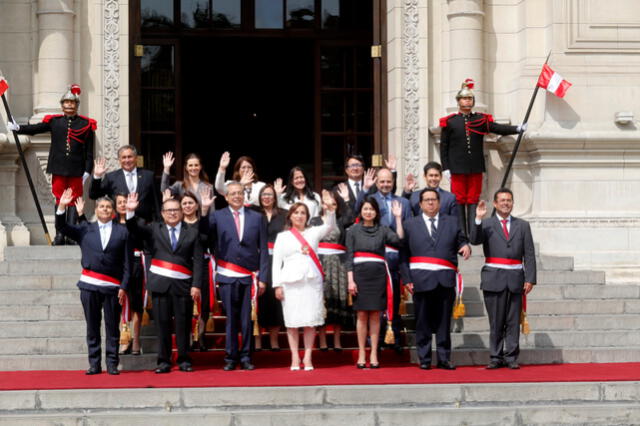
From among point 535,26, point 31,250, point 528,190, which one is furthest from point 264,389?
point 535,26

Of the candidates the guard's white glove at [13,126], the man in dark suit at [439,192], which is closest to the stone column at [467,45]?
the man in dark suit at [439,192]

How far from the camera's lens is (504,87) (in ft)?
50.0

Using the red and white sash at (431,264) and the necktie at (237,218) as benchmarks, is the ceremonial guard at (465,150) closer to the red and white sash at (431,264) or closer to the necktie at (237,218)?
the red and white sash at (431,264)

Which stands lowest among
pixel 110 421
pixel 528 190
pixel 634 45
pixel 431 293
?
pixel 110 421

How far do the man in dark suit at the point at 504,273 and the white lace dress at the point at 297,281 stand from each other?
5.44 feet

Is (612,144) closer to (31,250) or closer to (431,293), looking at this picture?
(431,293)

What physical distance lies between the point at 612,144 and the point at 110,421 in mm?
8078

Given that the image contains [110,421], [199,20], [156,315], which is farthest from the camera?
[199,20]

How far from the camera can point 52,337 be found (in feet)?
38.3

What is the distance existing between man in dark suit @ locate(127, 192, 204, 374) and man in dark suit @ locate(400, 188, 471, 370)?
82.3 inches

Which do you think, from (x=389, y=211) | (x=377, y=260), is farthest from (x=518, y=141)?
(x=377, y=260)

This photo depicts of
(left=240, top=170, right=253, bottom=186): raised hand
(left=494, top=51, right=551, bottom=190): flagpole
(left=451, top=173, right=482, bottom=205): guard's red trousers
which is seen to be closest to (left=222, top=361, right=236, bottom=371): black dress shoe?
(left=240, top=170, right=253, bottom=186): raised hand

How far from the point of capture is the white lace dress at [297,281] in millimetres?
10945

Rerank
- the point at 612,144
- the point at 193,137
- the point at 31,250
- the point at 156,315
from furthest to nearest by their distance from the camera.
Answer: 1. the point at 193,137
2. the point at 612,144
3. the point at 31,250
4. the point at 156,315
